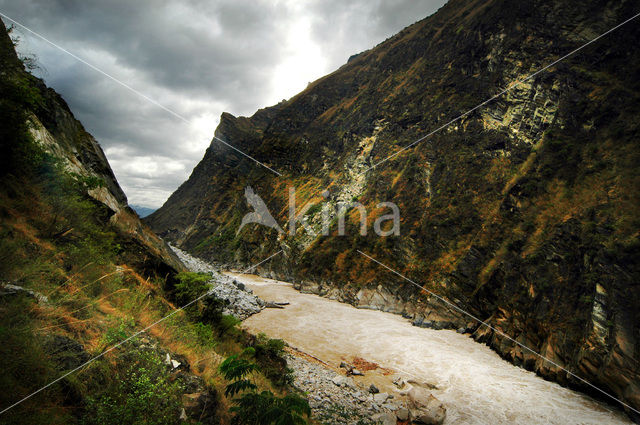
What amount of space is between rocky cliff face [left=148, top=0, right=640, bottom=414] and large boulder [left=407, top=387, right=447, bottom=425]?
557 centimetres

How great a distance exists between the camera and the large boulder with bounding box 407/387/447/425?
22.0ft

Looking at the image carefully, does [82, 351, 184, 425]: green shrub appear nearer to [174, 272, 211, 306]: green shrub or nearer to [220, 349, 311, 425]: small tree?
[220, 349, 311, 425]: small tree

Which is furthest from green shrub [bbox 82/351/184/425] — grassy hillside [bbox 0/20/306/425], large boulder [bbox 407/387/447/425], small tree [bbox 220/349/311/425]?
large boulder [bbox 407/387/447/425]

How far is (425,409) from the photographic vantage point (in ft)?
23.1

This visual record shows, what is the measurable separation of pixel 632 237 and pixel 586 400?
592 centimetres

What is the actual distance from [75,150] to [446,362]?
15402mm

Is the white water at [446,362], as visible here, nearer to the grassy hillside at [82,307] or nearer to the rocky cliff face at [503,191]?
the rocky cliff face at [503,191]

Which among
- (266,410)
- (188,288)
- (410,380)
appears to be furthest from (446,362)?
(188,288)

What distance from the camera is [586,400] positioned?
8.18 metres

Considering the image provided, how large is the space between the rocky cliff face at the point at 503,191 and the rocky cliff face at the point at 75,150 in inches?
555

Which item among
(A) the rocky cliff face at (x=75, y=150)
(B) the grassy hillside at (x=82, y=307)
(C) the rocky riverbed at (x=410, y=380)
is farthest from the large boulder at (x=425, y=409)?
(A) the rocky cliff face at (x=75, y=150)

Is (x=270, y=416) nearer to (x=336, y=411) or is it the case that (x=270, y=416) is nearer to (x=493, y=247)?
(x=336, y=411)

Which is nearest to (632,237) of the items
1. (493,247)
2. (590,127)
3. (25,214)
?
(493,247)

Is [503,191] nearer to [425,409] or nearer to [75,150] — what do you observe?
[425,409]
